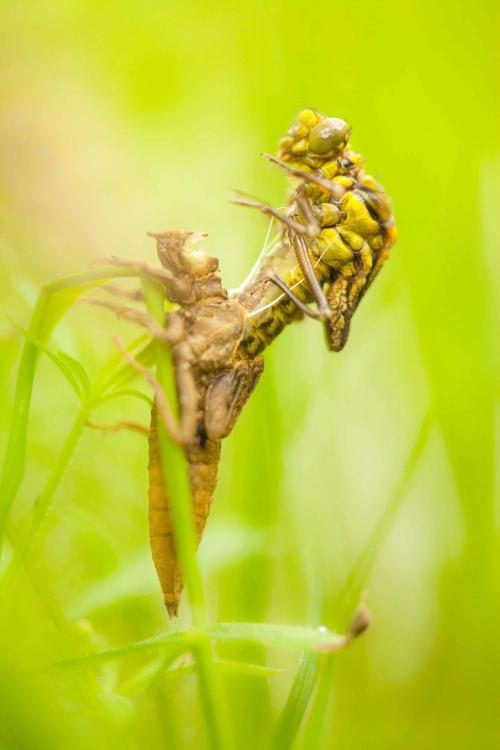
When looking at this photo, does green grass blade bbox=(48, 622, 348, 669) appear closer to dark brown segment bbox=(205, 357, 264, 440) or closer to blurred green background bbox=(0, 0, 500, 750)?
blurred green background bbox=(0, 0, 500, 750)

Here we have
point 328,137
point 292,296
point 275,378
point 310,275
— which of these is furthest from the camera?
point 275,378

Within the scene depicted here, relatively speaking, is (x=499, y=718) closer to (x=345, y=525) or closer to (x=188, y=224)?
(x=345, y=525)

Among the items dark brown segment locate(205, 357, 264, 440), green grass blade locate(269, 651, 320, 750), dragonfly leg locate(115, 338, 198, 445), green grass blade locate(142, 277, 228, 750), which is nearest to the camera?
green grass blade locate(142, 277, 228, 750)

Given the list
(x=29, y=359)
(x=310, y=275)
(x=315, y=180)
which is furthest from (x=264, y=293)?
(x=29, y=359)

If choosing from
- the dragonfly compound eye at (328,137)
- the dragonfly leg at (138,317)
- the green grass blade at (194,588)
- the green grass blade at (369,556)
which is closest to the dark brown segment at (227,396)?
the dragonfly leg at (138,317)

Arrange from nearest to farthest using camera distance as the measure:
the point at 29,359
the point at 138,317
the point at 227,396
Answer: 1. the point at 29,359
2. the point at 138,317
3. the point at 227,396

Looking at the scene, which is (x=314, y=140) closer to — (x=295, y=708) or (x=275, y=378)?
(x=275, y=378)

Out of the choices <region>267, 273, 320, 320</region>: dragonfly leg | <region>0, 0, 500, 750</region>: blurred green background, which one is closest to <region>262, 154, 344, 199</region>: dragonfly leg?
<region>267, 273, 320, 320</region>: dragonfly leg
